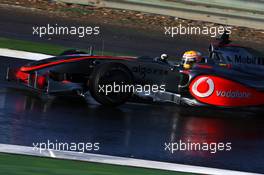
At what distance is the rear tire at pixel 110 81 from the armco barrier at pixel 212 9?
25.2ft

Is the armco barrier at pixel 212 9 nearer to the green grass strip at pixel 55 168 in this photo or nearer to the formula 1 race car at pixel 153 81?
the formula 1 race car at pixel 153 81

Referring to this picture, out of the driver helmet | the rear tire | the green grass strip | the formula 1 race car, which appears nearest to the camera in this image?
the green grass strip

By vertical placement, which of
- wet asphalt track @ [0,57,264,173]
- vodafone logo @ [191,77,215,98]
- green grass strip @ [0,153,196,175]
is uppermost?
vodafone logo @ [191,77,215,98]

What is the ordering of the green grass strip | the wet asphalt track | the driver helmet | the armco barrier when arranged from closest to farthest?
the green grass strip → the wet asphalt track → the driver helmet → the armco barrier

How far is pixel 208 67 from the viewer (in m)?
10.4

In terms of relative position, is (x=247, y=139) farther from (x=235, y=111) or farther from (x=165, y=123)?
(x=235, y=111)

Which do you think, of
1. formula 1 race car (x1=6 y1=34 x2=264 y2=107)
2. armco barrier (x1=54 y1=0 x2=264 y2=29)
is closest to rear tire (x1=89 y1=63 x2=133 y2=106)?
formula 1 race car (x1=6 y1=34 x2=264 y2=107)

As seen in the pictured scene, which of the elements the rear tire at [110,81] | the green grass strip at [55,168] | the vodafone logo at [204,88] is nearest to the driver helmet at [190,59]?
the vodafone logo at [204,88]

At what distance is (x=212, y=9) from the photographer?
57.3 feet

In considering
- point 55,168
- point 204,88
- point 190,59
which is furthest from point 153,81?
point 55,168

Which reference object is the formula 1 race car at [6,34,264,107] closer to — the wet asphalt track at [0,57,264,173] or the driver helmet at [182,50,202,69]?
the driver helmet at [182,50,202,69]

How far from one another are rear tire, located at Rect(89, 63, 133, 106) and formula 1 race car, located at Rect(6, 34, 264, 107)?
14 millimetres

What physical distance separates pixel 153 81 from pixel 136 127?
1238 millimetres

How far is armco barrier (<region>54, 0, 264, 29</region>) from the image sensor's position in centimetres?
1741
